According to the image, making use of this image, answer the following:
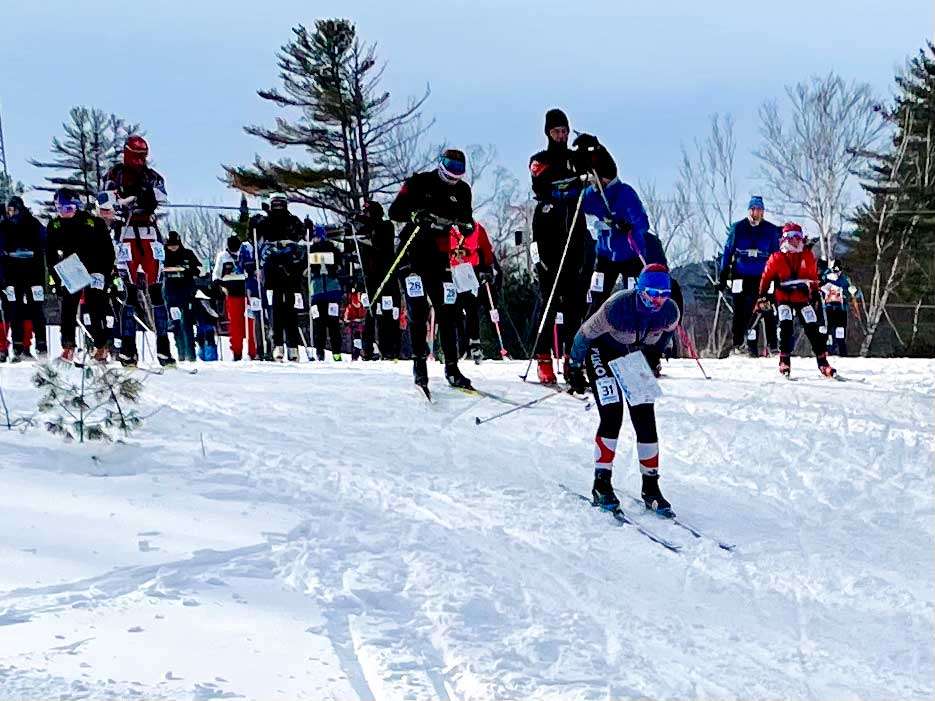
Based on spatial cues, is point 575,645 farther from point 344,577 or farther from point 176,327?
point 176,327

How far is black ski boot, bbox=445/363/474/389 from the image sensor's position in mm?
9062

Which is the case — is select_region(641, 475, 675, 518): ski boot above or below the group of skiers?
below

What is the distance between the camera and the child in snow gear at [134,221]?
31.6ft

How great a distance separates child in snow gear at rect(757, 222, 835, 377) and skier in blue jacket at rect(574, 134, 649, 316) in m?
2.02

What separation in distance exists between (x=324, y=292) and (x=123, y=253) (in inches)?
171

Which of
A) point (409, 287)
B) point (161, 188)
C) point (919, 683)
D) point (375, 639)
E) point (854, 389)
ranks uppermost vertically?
point (161, 188)

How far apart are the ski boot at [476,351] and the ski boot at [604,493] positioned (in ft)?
19.4

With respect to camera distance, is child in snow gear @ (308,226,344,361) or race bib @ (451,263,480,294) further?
child in snow gear @ (308,226,344,361)

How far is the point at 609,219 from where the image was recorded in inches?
364

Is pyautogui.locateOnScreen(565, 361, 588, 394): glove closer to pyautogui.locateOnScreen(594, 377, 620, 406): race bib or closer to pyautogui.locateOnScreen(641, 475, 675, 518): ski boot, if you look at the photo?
pyautogui.locateOnScreen(594, 377, 620, 406): race bib

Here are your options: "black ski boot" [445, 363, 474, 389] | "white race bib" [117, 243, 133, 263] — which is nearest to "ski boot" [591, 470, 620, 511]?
"black ski boot" [445, 363, 474, 389]

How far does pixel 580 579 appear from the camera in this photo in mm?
5180

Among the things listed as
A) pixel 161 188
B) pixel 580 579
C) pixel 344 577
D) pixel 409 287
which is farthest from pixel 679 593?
pixel 161 188

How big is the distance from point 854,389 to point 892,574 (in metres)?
4.09
